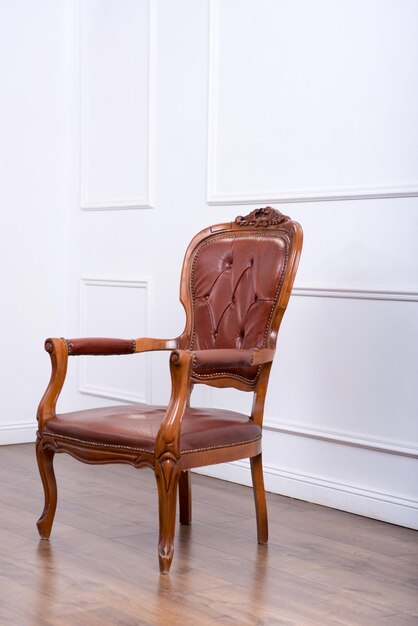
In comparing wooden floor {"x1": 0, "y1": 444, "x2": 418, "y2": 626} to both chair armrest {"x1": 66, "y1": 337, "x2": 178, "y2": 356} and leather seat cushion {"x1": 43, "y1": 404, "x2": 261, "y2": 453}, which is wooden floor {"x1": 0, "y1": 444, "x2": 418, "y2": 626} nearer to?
leather seat cushion {"x1": 43, "y1": 404, "x2": 261, "y2": 453}

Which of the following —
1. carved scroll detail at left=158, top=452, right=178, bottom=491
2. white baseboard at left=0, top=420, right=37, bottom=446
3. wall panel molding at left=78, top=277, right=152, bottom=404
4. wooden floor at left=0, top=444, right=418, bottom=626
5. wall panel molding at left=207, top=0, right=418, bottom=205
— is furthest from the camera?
white baseboard at left=0, top=420, right=37, bottom=446

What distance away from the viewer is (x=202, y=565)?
276cm

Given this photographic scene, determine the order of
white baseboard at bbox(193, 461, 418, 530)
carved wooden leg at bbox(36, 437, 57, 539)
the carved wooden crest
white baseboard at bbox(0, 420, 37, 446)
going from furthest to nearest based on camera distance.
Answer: white baseboard at bbox(0, 420, 37, 446) → white baseboard at bbox(193, 461, 418, 530) → the carved wooden crest → carved wooden leg at bbox(36, 437, 57, 539)

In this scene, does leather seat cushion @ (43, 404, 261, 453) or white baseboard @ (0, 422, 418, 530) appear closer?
leather seat cushion @ (43, 404, 261, 453)

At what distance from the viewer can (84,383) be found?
4801mm

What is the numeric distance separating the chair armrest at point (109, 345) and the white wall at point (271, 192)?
0.73 meters

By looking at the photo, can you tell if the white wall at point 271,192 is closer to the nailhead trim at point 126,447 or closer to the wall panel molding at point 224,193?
the wall panel molding at point 224,193

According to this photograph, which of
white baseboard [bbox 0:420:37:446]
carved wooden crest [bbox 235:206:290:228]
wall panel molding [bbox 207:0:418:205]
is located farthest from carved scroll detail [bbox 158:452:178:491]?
white baseboard [bbox 0:420:37:446]

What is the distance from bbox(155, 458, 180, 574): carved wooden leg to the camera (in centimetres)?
262

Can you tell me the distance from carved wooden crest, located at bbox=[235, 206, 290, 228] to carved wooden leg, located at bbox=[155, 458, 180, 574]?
0.90m

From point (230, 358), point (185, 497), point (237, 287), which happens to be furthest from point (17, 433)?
point (230, 358)

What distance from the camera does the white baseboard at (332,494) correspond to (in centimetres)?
330

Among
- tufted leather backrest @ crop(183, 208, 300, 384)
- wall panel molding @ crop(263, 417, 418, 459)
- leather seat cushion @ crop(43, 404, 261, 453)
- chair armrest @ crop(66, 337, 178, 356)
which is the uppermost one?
tufted leather backrest @ crop(183, 208, 300, 384)

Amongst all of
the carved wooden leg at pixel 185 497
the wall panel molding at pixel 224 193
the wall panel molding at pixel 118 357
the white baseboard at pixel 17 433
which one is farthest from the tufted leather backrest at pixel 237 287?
the white baseboard at pixel 17 433
